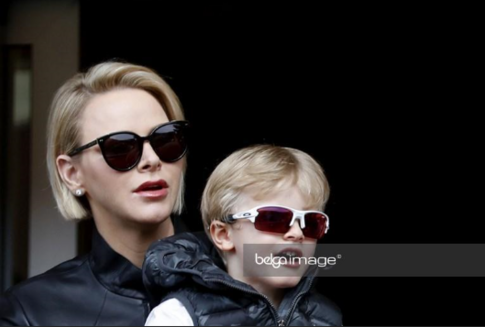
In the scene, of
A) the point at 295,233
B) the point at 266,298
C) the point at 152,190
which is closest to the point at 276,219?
the point at 295,233

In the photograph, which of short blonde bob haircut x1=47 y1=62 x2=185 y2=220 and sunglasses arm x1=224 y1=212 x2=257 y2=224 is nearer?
sunglasses arm x1=224 y1=212 x2=257 y2=224

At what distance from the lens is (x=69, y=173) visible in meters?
1.82

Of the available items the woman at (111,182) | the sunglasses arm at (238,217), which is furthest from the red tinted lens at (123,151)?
the sunglasses arm at (238,217)

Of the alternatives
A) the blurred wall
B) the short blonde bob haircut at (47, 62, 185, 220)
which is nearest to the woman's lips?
the short blonde bob haircut at (47, 62, 185, 220)

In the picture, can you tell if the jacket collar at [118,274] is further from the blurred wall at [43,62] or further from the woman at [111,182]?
the blurred wall at [43,62]

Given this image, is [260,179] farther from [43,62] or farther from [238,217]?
[43,62]

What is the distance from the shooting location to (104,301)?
1.75 meters

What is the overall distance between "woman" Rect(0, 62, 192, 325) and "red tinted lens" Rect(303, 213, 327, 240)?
0.32m

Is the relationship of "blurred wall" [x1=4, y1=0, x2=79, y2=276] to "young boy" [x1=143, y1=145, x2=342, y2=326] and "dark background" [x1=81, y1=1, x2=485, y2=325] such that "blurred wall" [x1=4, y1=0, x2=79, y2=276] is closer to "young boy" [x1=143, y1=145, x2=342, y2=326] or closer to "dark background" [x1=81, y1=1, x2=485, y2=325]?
"dark background" [x1=81, y1=1, x2=485, y2=325]

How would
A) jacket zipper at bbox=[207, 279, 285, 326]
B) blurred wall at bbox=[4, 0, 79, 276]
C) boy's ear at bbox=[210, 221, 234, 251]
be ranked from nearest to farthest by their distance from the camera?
jacket zipper at bbox=[207, 279, 285, 326] → boy's ear at bbox=[210, 221, 234, 251] → blurred wall at bbox=[4, 0, 79, 276]

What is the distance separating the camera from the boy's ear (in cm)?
161

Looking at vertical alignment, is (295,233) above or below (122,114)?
below

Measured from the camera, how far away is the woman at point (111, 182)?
1.66m

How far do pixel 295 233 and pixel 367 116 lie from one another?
315cm
